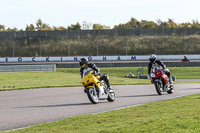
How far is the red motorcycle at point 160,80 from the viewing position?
18.7 metres

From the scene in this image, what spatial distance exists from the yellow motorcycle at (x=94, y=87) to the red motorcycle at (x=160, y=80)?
153 inches

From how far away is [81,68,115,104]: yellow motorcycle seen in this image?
14.5 meters

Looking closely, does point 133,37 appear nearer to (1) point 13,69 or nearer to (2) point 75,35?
(2) point 75,35

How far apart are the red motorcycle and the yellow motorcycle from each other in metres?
3.89

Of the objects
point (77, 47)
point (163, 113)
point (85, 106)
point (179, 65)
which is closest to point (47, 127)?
point (163, 113)

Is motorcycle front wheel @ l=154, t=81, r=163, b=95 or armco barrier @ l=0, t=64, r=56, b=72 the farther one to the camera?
armco barrier @ l=0, t=64, r=56, b=72

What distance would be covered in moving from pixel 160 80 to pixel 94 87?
5.08 metres

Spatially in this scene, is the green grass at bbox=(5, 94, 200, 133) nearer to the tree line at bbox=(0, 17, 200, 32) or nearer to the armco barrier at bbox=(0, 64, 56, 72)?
the armco barrier at bbox=(0, 64, 56, 72)

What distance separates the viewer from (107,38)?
103312 mm

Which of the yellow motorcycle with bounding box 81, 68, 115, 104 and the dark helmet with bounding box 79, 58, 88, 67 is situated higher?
the dark helmet with bounding box 79, 58, 88, 67

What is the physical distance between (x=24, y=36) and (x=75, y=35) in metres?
13.2

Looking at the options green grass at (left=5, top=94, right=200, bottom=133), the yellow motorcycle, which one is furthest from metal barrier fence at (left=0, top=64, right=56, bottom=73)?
green grass at (left=5, top=94, right=200, bottom=133)

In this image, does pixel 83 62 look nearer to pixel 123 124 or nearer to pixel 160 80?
pixel 160 80

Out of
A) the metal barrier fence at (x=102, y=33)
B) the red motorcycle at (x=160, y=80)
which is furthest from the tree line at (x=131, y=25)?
the red motorcycle at (x=160, y=80)
